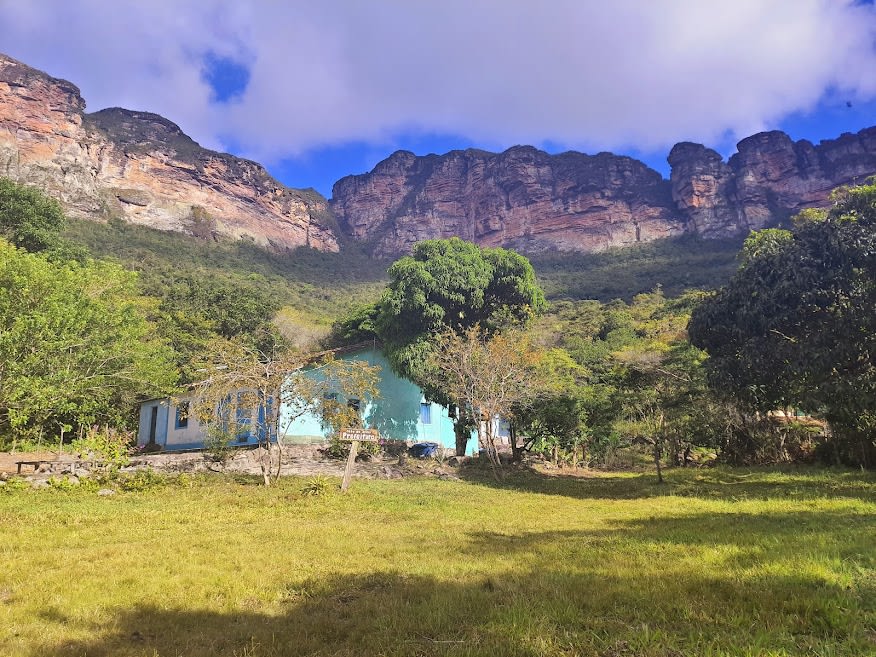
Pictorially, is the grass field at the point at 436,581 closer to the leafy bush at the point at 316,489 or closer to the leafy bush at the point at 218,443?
the leafy bush at the point at 316,489

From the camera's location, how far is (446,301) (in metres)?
26.1

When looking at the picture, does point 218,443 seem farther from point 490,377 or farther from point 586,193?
point 586,193

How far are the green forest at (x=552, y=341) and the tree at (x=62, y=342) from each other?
71 millimetres

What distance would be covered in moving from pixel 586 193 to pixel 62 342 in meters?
99.3

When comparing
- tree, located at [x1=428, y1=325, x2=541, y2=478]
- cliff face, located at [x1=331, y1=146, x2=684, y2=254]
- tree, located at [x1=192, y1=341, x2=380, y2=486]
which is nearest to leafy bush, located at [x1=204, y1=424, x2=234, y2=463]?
tree, located at [x1=192, y1=341, x2=380, y2=486]

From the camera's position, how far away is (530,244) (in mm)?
101750

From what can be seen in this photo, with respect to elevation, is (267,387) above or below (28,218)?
below

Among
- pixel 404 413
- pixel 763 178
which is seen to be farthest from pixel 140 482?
pixel 763 178

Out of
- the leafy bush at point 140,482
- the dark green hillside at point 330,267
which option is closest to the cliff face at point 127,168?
the dark green hillside at point 330,267

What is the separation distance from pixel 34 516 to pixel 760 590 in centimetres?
1055

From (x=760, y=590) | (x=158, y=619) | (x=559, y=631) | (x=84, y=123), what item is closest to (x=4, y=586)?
(x=158, y=619)

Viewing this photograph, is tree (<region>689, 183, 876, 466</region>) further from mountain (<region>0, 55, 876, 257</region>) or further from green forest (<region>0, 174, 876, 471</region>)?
mountain (<region>0, 55, 876, 257</region>)

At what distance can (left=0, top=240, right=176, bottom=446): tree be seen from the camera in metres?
13.2

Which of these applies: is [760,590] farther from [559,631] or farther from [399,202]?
[399,202]
